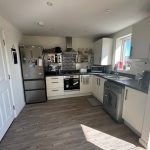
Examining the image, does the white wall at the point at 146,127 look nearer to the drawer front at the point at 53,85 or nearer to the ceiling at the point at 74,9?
the ceiling at the point at 74,9

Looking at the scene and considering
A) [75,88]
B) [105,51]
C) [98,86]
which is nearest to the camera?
[98,86]

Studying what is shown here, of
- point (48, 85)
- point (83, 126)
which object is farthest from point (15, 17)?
point (83, 126)

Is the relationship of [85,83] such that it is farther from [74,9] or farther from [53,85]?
[74,9]

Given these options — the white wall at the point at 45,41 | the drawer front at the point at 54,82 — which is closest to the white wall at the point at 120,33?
the white wall at the point at 45,41

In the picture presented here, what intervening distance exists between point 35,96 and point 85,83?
179 centimetres

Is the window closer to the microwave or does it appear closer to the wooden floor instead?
the microwave

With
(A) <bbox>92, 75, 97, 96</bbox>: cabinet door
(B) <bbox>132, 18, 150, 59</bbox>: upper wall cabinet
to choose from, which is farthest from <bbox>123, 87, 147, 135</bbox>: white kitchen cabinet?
(A) <bbox>92, 75, 97, 96</bbox>: cabinet door

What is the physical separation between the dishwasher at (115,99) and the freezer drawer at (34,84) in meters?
2.02

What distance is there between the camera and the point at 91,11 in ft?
6.25

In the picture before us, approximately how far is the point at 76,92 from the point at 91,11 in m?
2.67

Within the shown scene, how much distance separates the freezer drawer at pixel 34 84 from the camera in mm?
3230

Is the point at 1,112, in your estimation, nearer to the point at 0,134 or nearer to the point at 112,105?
the point at 0,134

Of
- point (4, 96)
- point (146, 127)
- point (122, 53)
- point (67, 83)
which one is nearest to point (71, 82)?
point (67, 83)

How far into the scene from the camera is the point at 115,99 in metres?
2.34
